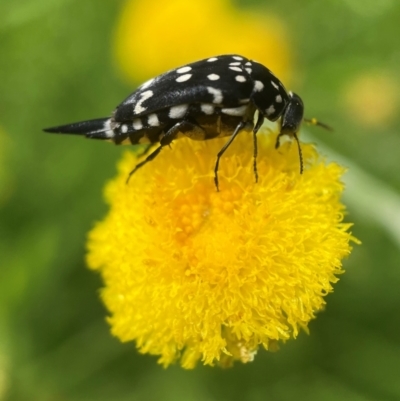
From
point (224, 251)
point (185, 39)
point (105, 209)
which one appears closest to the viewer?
point (224, 251)

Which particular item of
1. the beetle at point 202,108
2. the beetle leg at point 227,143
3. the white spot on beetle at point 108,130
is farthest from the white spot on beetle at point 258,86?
the white spot on beetle at point 108,130

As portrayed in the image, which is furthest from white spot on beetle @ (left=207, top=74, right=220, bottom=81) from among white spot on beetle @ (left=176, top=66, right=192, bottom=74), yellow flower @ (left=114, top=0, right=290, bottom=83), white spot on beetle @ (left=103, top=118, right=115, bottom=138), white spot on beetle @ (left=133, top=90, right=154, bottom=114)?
yellow flower @ (left=114, top=0, right=290, bottom=83)

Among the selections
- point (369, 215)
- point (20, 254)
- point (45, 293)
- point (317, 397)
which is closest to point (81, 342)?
point (45, 293)

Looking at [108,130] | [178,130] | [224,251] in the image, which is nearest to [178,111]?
[178,130]

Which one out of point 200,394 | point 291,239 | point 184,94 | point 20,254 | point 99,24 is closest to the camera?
point 291,239

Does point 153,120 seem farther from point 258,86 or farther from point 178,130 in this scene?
point 258,86

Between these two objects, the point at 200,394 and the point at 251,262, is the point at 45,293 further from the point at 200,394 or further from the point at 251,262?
the point at 251,262
